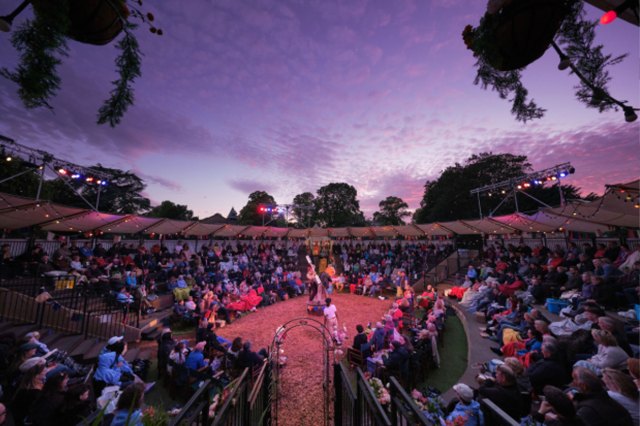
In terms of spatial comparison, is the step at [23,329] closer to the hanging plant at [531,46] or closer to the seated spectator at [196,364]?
the seated spectator at [196,364]

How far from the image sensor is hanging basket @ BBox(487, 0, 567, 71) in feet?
4.93

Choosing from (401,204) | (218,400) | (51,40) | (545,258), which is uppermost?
(401,204)

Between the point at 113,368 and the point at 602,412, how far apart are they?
762 centimetres

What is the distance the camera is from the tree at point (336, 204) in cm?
4584

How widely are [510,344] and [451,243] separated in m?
16.8

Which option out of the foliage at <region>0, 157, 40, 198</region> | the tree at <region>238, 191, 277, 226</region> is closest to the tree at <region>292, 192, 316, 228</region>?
the tree at <region>238, 191, 277, 226</region>

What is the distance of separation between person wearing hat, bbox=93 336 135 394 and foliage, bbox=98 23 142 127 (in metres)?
5.27

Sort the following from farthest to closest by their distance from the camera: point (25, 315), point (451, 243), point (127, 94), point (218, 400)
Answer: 1. point (451, 243)
2. point (25, 315)
3. point (218, 400)
4. point (127, 94)

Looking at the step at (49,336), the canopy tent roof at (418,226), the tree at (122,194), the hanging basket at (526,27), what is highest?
the tree at (122,194)

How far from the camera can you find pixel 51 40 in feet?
4.56

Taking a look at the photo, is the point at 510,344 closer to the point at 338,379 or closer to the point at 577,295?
the point at 577,295

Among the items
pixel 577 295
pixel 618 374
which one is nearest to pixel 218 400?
pixel 618 374

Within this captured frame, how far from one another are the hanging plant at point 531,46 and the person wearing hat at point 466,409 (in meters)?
3.93

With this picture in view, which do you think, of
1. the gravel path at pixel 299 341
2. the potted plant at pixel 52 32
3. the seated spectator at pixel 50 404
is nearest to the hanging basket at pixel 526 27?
the potted plant at pixel 52 32
